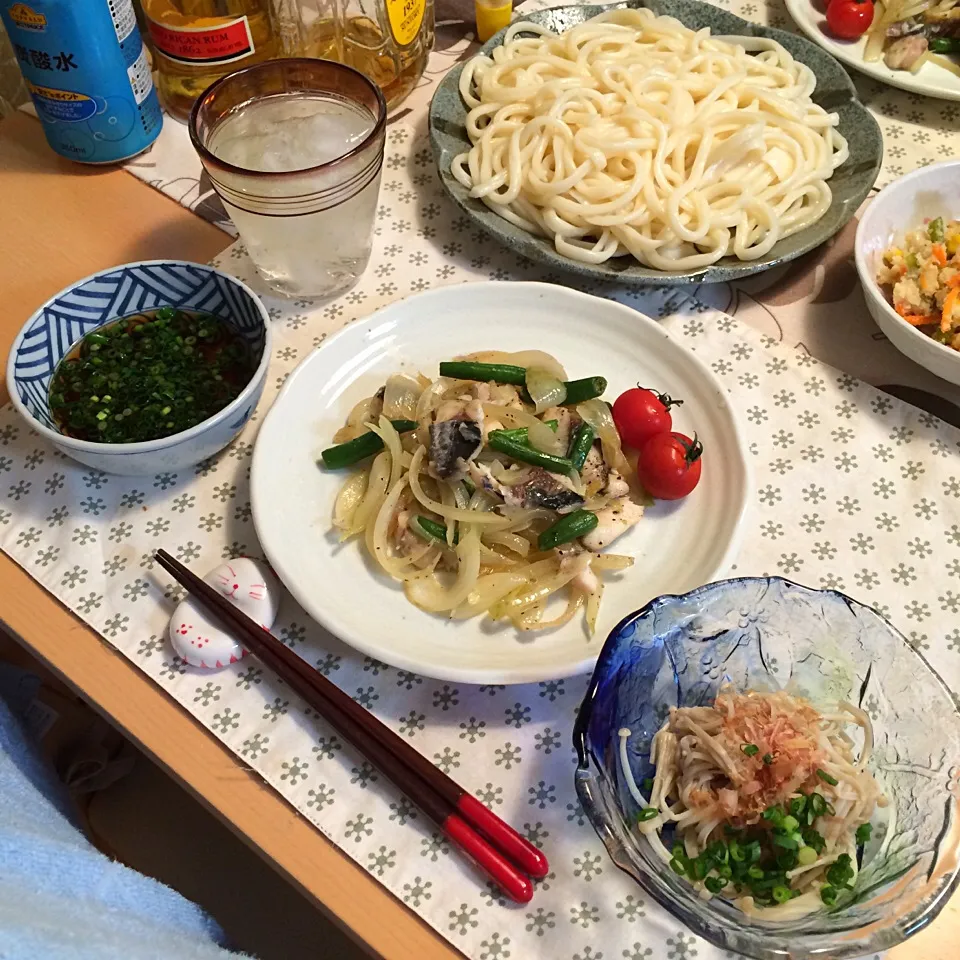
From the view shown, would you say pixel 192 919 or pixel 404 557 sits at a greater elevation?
pixel 404 557

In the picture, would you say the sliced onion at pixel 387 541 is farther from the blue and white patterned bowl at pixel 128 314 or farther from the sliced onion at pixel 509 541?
the blue and white patterned bowl at pixel 128 314

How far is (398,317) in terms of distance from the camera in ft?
5.29

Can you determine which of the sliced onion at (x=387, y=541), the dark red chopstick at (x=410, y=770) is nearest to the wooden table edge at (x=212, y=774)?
the dark red chopstick at (x=410, y=770)

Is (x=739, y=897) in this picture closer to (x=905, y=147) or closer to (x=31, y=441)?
(x=31, y=441)

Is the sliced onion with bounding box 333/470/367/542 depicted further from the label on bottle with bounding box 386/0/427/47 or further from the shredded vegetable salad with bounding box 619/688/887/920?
the label on bottle with bounding box 386/0/427/47

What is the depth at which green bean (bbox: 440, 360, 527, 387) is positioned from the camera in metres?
1.46

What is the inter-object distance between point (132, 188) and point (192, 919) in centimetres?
156

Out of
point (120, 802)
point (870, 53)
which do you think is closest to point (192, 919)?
point (120, 802)

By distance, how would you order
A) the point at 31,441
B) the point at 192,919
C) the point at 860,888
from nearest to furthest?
1. the point at 860,888
2. the point at 192,919
3. the point at 31,441

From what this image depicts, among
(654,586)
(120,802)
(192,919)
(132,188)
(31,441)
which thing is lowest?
(120,802)

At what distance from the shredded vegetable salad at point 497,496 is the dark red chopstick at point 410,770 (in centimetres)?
20

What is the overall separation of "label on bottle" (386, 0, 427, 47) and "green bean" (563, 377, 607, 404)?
1.10 meters

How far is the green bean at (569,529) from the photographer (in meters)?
1.32

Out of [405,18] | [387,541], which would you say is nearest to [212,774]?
[387,541]
